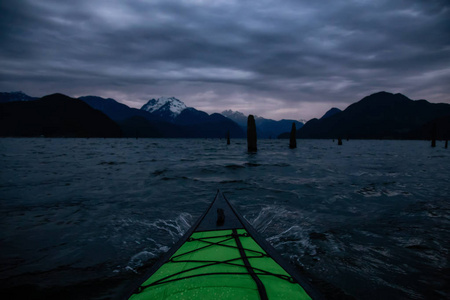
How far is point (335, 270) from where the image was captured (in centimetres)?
383

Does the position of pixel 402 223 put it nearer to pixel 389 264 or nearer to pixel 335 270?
pixel 389 264

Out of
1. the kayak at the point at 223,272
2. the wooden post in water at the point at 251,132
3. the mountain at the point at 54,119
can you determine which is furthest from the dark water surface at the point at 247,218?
the mountain at the point at 54,119

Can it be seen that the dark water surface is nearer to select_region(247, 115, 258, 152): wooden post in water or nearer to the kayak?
the kayak

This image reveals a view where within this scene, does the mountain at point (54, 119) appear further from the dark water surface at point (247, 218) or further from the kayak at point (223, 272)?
the kayak at point (223, 272)

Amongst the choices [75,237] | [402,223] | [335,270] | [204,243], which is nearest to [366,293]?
[335,270]

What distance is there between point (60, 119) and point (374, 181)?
704ft

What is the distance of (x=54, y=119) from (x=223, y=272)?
8519 inches

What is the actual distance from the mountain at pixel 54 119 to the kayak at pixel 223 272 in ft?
642

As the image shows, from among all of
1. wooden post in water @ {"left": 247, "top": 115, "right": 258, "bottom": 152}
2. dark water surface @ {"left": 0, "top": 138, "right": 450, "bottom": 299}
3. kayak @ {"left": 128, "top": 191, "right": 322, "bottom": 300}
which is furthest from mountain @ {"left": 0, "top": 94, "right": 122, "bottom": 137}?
kayak @ {"left": 128, "top": 191, "right": 322, "bottom": 300}

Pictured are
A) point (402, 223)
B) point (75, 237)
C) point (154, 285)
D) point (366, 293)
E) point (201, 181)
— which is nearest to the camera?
point (154, 285)

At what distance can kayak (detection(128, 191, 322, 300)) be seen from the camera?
2453mm

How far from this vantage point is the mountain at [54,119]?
15800 cm

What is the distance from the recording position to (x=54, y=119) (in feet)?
555

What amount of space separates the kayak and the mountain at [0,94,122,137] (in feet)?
642
